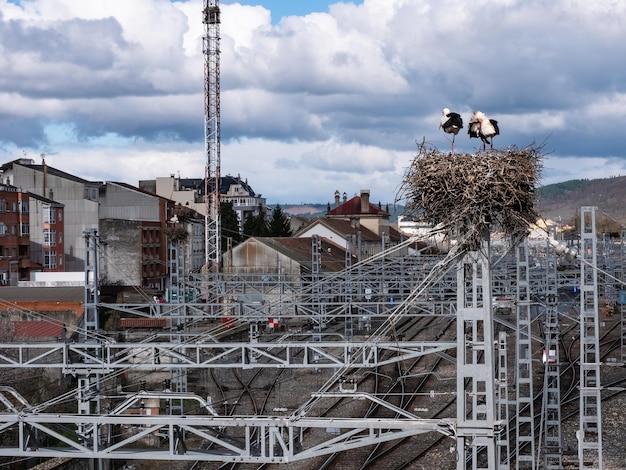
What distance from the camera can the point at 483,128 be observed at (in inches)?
369

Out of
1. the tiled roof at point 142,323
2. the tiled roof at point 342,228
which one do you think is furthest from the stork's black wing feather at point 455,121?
the tiled roof at point 342,228

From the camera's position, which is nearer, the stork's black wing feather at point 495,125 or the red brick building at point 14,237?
the stork's black wing feather at point 495,125

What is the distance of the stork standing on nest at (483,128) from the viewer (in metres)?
9.33

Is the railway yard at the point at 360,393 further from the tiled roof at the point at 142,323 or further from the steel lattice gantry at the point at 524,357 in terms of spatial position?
the tiled roof at the point at 142,323

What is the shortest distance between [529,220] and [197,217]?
2729 inches

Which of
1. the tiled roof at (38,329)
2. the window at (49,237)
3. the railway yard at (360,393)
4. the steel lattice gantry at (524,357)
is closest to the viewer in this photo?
the railway yard at (360,393)

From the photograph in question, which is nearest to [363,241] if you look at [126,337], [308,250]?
[308,250]

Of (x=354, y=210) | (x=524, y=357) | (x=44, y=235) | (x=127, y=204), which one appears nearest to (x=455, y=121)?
(x=524, y=357)

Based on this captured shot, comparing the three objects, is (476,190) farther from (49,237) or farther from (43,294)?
(49,237)

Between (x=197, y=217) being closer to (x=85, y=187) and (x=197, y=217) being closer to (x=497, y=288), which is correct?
(x=85, y=187)

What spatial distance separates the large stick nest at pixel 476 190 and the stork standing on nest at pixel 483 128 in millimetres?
279

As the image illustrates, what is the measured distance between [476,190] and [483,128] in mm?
824

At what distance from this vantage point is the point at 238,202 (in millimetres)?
131375

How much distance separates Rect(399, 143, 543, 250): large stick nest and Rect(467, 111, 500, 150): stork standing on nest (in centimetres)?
28
